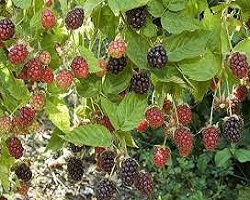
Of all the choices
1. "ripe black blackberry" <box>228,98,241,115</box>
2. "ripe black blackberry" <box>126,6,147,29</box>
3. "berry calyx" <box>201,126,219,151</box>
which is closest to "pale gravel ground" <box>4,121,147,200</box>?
"ripe black blackberry" <box>228,98,241,115</box>

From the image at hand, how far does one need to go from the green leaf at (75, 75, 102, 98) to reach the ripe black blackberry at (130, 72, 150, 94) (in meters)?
0.11

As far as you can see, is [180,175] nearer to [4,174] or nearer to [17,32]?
[4,174]

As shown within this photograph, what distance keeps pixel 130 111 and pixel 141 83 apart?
0.16ft

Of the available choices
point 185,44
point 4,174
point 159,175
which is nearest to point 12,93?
point 4,174

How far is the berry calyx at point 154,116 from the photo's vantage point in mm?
1046

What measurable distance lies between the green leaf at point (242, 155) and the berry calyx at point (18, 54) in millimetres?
1777

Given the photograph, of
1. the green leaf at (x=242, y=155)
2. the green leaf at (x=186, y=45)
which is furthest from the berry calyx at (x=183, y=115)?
the green leaf at (x=242, y=155)

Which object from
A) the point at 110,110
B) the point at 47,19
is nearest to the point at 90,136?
the point at 110,110

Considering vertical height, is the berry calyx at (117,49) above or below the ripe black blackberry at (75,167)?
above

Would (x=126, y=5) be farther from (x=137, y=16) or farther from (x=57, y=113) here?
(x=57, y=113)

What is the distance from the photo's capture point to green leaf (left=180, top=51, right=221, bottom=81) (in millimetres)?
999

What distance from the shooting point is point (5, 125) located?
3.56ft

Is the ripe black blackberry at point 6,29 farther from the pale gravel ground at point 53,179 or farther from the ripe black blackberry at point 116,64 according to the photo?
the pale gravel ground at point 53,179

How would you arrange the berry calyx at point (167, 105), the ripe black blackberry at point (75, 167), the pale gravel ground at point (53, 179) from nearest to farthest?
the berry calyx at point (167, 105) < the ripe black blackberry at point (75, 167) < the pale gravel ground at point (53, 179)
